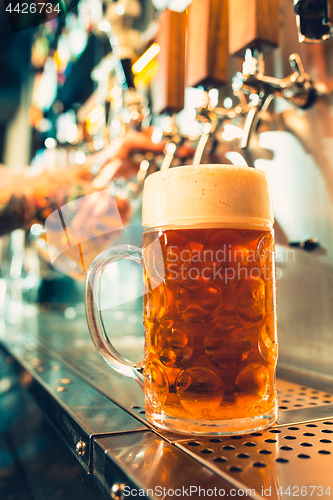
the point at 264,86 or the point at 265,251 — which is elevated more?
the point at 264,86

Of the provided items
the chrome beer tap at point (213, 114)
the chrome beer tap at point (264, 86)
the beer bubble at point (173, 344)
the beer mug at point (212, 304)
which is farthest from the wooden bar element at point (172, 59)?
the beer bubble at point (173, 344)

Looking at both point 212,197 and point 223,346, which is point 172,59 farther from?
point 223,346

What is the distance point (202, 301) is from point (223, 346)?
53mm

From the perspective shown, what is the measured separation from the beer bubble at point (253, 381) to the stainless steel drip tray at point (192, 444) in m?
0.05

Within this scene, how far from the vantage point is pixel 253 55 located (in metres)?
0.78

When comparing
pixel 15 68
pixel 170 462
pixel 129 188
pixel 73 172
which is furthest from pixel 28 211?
pixel 15 68

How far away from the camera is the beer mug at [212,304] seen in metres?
0.46

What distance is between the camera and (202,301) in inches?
18.1

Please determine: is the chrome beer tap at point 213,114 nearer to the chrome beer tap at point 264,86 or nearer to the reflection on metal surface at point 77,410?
the chrome beer tap at point 264,86

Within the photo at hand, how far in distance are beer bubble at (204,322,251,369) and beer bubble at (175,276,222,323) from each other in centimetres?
2

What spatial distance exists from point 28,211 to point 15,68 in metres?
3.66

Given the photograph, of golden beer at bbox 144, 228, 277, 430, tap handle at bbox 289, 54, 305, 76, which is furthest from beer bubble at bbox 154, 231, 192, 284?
tap handle at bbox 289, 54, 305, 76

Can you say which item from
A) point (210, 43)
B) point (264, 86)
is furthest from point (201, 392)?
point (210, 43)

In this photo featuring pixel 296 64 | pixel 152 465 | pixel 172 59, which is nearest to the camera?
pixel 152 465
